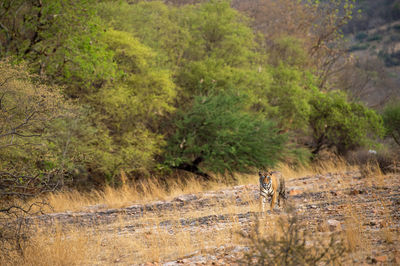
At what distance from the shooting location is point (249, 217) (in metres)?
6.30

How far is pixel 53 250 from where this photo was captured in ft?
17.1

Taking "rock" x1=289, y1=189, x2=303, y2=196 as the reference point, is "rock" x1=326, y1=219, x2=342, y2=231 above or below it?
above

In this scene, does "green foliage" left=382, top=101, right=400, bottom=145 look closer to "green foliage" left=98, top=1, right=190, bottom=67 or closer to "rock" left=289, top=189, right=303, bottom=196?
"green foliage" left=98, top=1, right=190, bottom=67

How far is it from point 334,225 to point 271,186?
3.63ft

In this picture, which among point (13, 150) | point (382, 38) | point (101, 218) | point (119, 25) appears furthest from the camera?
point (382, 38)

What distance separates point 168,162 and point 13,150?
9.05 meters

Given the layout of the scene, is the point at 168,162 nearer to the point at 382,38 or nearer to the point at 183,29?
the point at 183,29

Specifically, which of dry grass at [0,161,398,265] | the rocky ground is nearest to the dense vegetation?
the rocky ground

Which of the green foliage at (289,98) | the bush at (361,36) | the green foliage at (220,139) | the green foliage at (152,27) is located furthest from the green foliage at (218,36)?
the bush at (361,36)

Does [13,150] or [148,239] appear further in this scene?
[13,150]

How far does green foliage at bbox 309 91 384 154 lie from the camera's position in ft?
78.6

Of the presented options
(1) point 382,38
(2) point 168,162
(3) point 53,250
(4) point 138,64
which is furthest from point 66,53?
(1) point 382,38

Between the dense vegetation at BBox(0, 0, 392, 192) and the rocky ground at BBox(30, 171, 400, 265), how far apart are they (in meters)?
2.31

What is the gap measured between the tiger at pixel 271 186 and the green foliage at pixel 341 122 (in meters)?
19.4
